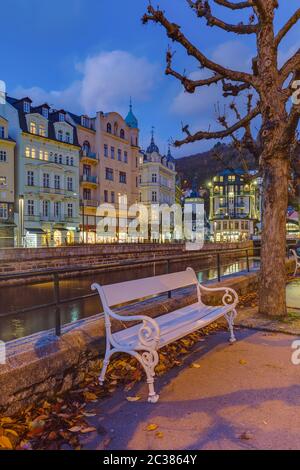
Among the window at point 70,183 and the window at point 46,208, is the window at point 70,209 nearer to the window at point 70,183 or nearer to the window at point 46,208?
the window at point 70,183

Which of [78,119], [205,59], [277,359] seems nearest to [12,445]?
[277,359]

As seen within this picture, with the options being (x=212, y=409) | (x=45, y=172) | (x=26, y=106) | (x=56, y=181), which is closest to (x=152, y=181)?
(x=56, y=181)

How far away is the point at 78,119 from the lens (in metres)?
54.2

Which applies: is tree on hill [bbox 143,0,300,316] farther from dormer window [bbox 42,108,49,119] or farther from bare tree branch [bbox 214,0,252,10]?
dormer window [bbox 42,108,49,119]

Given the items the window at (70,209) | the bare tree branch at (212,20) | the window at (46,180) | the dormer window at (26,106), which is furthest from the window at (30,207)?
the bare tree branch at (212,20)

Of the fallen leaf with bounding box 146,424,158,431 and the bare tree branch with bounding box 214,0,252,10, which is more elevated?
the bare tree branch with bounding box 214,0,252,10

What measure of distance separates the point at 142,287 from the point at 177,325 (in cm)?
64

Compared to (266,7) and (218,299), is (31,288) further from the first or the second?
(266,7)

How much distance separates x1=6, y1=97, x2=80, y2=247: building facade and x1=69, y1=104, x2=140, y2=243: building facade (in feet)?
6.18

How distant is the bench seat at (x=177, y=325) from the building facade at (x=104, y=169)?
4406 cm

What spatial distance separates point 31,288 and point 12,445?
20337 millimetres

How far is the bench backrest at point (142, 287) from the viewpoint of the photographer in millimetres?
4242

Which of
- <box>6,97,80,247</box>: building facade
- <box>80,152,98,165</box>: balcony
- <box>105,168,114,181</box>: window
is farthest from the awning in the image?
<box>105,168,114,181</box>: window

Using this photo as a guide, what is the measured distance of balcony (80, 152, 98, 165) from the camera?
52250 millimetres
